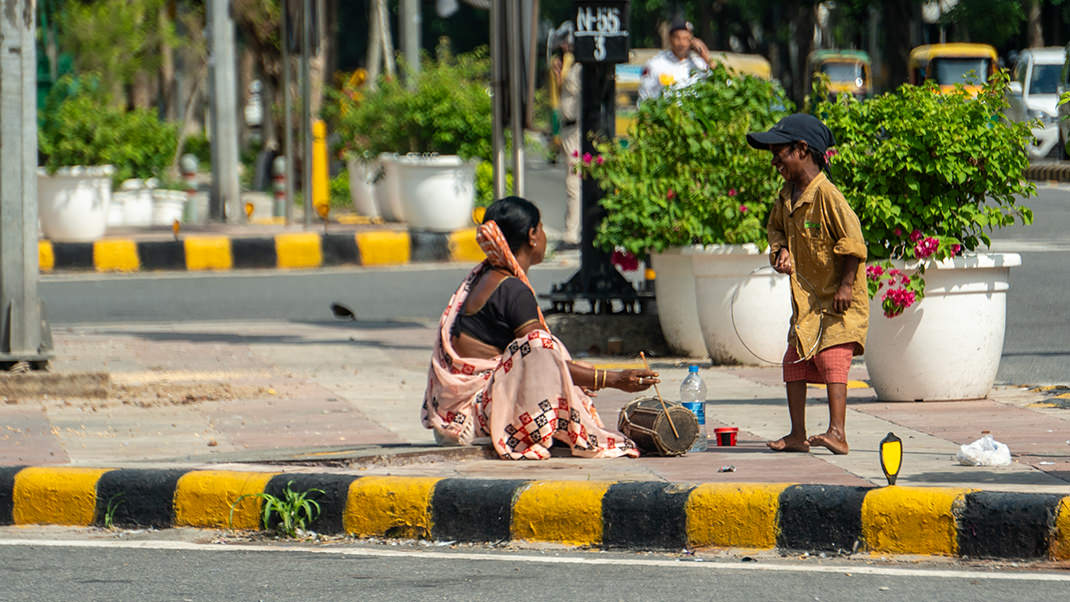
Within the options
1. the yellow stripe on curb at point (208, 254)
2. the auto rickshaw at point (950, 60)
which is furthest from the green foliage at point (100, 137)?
the auto rickshaw at point (950, 60)

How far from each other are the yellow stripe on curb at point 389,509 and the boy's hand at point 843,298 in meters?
1.78

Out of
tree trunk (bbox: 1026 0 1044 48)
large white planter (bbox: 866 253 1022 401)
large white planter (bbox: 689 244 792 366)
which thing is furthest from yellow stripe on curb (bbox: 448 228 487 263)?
tree trunk (bbox: 1026 0 1044 48)

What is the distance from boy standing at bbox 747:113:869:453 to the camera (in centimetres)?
656

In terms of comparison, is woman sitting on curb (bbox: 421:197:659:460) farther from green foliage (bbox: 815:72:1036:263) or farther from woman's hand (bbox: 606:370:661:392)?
green foliage (bbox: 815:72:1036:263)

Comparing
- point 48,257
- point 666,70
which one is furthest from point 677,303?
point 48,257

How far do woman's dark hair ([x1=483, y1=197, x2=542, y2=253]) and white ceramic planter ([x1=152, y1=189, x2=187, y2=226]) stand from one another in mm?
14643

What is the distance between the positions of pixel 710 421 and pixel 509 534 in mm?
2019

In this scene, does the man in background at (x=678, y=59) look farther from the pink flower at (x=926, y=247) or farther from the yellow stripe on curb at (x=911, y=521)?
the yellow stripe on curb at (x=911, y=521)

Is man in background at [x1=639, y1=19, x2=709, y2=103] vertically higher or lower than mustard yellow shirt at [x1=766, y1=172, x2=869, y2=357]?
higher

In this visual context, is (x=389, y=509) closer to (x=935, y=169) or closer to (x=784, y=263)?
(x=784, y=263)

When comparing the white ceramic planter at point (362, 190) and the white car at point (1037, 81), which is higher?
the white car at point (1037, 81)

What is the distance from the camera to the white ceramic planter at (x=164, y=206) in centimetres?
2080

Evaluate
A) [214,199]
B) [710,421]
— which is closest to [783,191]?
[710,421]

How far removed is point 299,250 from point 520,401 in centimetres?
A: 1016
